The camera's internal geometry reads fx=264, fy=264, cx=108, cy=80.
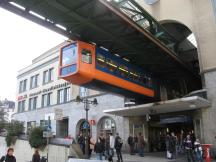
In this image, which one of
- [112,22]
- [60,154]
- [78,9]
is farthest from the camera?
[60,154]

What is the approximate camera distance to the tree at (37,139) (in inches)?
985

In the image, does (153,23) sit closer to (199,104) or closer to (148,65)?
(148,65)

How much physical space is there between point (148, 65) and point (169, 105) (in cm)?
424

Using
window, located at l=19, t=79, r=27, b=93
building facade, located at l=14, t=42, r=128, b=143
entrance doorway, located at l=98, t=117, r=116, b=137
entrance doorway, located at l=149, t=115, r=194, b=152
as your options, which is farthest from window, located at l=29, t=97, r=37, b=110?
entrance doorway, located at l=149, t=115, r=194, b=152

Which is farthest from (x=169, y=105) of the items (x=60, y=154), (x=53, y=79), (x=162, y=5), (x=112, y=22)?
(x=53, y=79)

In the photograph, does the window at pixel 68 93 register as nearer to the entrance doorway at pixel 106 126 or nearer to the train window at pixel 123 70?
the entrance doorway at pixel 106 126

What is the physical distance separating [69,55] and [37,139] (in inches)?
486

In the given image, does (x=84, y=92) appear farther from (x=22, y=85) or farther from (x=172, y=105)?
(x=22, y=85)

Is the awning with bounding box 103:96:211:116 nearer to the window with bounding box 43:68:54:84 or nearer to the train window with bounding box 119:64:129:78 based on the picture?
the train window with bounding box 119:64:129:78

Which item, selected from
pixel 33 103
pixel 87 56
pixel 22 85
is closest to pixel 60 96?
pixel 33 103

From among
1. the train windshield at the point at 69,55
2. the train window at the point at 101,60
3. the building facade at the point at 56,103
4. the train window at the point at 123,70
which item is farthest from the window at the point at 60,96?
the train windshield at the point at 69,55

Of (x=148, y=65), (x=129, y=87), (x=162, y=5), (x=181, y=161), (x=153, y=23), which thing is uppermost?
(x=162, y=5)

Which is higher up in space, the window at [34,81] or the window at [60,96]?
the window at [34,81]

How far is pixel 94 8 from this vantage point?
13.9 meters
